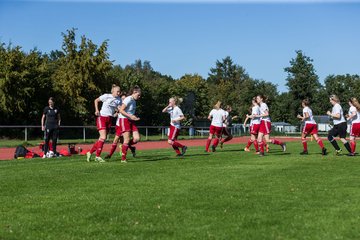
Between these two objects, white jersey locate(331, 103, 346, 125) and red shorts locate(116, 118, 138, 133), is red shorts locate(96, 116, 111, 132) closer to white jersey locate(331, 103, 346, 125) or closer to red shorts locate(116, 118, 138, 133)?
red shorts locate(116, 118, 138, 133)

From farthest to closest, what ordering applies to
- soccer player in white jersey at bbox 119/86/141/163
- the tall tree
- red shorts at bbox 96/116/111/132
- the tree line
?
the tall tree < the tree line < red shorts at bbox 96/116/111/132 < soccer player in white jersey at bbox 119/86/141/163

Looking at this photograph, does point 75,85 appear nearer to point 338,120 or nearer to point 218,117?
point 218,117

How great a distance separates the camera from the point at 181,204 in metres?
6.85

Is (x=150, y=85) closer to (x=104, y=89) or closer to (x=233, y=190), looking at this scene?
(x=104, y=89)

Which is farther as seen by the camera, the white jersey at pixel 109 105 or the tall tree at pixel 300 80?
the tall tree at pixel 300 80

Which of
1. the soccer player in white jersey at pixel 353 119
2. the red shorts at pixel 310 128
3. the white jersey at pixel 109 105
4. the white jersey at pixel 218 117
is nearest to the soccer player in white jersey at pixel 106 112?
the white jersey at pixel 109 105

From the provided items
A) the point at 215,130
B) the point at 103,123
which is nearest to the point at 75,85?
the point at 215,130

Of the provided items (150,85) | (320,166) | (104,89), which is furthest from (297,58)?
(320,166)

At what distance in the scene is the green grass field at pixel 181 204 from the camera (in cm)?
533

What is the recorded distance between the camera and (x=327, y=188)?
8.29 metres

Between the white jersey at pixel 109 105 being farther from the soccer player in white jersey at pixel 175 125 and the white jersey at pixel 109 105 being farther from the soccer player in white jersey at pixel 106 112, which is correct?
the soccer player in white jersey at pixel 175 125

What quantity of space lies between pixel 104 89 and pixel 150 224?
49.5m

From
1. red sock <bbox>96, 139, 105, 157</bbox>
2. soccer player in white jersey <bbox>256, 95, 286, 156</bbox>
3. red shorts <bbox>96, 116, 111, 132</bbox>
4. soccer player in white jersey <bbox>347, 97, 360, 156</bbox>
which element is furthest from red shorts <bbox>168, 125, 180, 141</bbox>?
soccer player in white jersey <bbox>347, 97, 360, 156</bbox>

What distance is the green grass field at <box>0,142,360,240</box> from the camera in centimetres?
533
